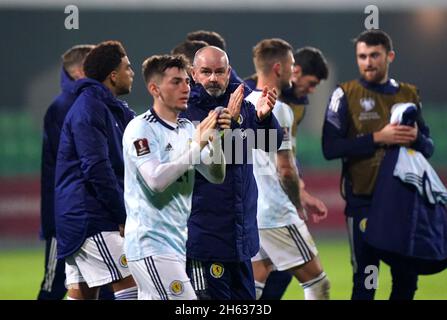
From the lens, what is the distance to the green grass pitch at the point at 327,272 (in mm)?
10587

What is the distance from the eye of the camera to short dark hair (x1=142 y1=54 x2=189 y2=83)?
6199 millimetres

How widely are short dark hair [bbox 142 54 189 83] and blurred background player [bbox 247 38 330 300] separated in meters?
1.82

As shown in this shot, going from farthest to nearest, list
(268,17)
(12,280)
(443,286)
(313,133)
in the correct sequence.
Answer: (268,17)
(313,133)
(12,280)
(443,286)

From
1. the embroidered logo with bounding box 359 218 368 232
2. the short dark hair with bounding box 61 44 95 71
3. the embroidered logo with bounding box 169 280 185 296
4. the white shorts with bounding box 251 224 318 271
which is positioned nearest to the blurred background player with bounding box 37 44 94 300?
the short dark hair with bounding box 61 44 95 71

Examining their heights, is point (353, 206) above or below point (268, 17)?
below

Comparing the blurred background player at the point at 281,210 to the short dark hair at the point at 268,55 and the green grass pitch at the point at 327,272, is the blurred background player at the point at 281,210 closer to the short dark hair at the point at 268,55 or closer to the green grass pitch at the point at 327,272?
the short dark hair at the point at 268,55

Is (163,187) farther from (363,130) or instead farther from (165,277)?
(363,130)

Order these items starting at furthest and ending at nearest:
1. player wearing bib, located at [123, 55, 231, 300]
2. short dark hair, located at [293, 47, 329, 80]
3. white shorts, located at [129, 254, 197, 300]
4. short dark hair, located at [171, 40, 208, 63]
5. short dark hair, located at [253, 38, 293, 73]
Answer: short dark hair, located at [293, 47, 329, 80] < short dark hair, located at [253, 38, 293, 73] < short dark hair, located at [171, 40, 208, 63] < white shorts, located at [129, 254, 197, 300] < player wearing bib, located at [123, 55, 231, 300]

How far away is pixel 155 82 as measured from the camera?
6.18 metres

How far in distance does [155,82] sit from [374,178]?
2.59 m

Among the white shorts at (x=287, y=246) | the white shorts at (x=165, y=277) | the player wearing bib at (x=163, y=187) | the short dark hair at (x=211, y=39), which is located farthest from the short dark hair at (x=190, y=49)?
the white shorts at (x=165, y=277)

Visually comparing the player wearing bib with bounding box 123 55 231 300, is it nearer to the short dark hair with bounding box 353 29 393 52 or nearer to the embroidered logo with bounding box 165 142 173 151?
A: the embroidered logo with bounding box 165 142 173 151
